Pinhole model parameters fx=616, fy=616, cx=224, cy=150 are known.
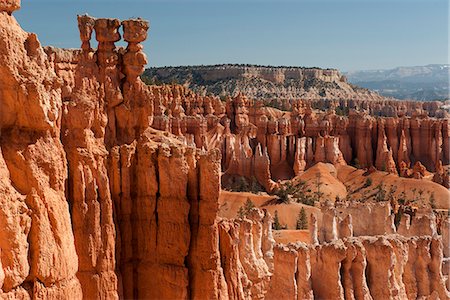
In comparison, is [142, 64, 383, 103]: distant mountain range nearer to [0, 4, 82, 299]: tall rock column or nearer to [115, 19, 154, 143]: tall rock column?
[115, 19, 154, 143]: tall rock column

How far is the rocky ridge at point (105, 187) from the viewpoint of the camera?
7.68 metres

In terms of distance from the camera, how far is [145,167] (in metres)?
11.2

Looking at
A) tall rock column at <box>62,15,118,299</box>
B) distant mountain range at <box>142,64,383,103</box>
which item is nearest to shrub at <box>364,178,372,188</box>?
tall rock column at <box>62,15,118,299</box>

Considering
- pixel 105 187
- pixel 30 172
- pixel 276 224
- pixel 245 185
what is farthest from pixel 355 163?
pixel 30 172

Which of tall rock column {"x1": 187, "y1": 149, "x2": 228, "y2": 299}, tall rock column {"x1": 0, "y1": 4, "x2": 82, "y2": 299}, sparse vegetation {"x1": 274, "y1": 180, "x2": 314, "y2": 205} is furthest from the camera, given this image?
sparse vegetation {"x1": 274, "y1": 180, "x2": 314, "y2": 205}

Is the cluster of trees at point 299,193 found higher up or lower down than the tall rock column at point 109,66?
lower down

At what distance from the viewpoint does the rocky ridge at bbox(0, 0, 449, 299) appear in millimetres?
7680

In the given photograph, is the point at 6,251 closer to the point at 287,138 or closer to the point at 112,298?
the point at 112,298

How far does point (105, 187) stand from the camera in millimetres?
10523

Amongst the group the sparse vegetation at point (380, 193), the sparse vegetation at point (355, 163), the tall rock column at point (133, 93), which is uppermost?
the tall rock column at point (133, 93)

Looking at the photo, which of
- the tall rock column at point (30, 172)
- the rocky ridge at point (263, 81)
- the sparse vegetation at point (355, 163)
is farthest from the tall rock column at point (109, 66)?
the rocky ridge at point (263, 81)

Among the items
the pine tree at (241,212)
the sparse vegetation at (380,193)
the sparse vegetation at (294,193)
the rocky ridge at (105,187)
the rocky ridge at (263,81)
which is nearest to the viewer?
the rocky ridge at (105,187)

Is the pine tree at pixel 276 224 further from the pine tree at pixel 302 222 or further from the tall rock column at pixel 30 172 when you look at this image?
the tall rock column at pixel 30 172

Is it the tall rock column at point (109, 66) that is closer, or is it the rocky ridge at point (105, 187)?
the rocky ridge at point (105, 187)
